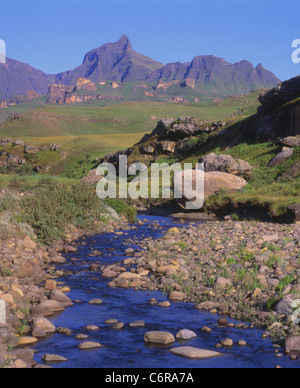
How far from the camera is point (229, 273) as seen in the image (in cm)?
1359

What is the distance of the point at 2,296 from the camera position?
1070cm

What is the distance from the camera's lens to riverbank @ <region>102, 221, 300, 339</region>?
1075 cm

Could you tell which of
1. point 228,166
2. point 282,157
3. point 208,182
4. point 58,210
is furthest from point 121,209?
point 282,157

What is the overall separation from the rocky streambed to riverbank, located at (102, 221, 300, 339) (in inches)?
1.3

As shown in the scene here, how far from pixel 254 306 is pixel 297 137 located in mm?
35534

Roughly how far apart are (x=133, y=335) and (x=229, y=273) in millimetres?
4822

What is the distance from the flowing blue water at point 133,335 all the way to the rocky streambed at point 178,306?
0.07ft

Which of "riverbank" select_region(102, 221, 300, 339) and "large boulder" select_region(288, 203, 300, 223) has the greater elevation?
"large boulder" select_region(288, 203, 300, 223)

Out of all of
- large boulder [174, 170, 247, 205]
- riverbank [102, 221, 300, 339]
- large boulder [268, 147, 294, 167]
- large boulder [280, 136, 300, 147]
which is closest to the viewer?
riverbank [102, 221, 300, 339]

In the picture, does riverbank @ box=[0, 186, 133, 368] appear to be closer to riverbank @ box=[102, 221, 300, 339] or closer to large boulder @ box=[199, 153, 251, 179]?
riverbank @ box=[102, 221, 300, 339]

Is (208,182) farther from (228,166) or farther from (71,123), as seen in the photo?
(71,123)

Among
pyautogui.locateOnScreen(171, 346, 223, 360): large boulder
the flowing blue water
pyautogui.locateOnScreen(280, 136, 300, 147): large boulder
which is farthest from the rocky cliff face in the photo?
pyautogui.locateOnScreen(171, 346, 223, 360): large boulder
